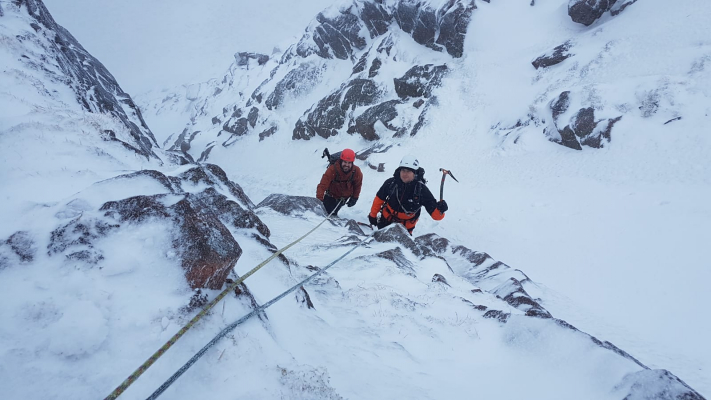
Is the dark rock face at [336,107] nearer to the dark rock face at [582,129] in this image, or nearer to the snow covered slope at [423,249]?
the snow covered slope at [423,249]

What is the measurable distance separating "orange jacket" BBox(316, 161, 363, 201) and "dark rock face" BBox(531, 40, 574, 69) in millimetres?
16481

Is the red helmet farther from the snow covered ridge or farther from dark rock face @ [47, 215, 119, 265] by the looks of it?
the snow covered ridge

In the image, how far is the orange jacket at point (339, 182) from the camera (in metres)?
8.90

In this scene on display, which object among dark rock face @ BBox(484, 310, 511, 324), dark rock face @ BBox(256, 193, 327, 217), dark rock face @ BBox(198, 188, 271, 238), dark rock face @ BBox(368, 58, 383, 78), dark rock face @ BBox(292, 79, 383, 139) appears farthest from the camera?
dark rock face @ BBox(368, 58, 383, 78)

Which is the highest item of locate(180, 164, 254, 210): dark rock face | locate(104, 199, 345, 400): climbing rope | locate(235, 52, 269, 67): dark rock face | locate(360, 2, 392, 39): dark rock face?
locate(235, 52, 269, 67): dark rock face

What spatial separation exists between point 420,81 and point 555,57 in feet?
30.3

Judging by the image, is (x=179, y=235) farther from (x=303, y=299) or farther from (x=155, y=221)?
(x=303, y=299)

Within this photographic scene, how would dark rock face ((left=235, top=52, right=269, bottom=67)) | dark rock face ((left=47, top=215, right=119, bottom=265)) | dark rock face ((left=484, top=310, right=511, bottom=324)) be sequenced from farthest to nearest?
dark rock face ((left=235, top=52, right=269, bottom=67)), dark rock face ((left=484, top=310, right=511, bottom=324)), dark rock face ((left=47, top=215, right=119, bottom=265))

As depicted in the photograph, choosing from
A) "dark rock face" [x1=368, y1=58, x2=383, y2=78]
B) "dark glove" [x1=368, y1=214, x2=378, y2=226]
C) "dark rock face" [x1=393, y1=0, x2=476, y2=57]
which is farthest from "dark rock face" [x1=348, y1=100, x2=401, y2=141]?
"dark glove" [x1=368, y1=214, x2=378, y2=226]

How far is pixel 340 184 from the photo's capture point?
9227 millimetres

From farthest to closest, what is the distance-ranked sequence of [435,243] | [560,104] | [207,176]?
1. [560,104]
2. [435,243]
3. [207,176]

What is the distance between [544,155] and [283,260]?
49.0ft

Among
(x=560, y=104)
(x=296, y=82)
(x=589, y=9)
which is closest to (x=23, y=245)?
(x=560, y=104)

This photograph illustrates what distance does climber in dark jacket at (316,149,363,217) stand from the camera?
880 centimetres
